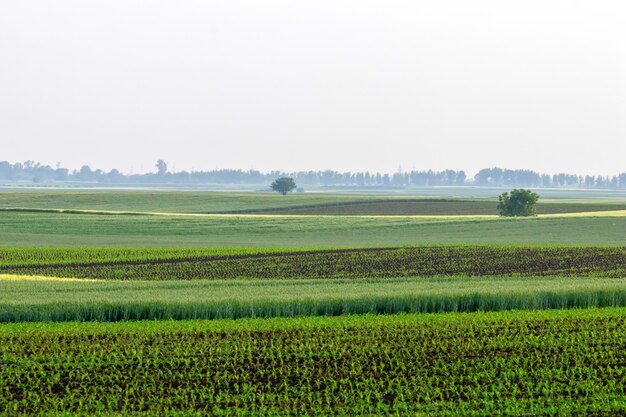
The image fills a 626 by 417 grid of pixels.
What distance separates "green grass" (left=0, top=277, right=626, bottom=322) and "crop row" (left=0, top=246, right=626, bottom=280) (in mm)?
7638

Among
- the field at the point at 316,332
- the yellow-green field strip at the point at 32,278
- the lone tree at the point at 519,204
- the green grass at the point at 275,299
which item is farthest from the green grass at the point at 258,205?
the green grass at the point at 275,299

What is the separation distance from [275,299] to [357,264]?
60.0ft

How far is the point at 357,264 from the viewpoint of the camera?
45781 millimetres

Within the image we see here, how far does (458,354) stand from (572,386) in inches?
130

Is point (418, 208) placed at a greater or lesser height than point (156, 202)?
greater

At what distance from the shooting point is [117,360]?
19438 millimetres

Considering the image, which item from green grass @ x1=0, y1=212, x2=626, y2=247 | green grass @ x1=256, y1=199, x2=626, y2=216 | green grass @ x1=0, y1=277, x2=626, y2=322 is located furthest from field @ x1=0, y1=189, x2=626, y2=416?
green grass @ x1=256, y1=199, x2=626, y2=216

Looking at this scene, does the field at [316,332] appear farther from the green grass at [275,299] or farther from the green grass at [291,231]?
the green grass at [291,231]

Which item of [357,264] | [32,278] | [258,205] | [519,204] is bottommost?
[258,205]

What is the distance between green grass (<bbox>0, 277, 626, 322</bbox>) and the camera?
26.7m

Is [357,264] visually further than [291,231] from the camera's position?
No

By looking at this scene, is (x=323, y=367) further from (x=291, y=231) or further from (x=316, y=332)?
(x=291, y=231)

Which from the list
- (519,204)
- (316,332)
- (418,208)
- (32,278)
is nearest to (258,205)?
(418,208)

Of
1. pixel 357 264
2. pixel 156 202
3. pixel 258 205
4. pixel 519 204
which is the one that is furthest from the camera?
pixel 156 202
